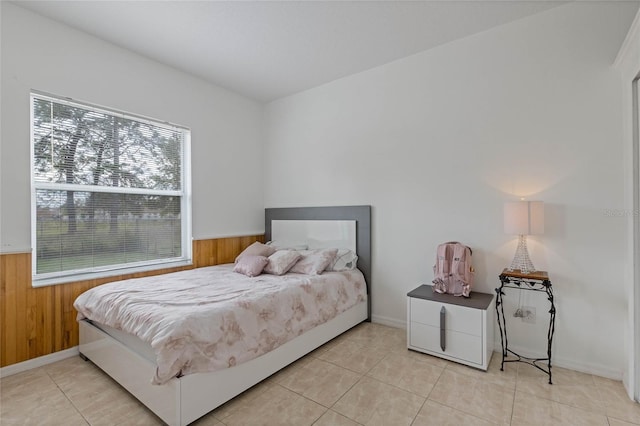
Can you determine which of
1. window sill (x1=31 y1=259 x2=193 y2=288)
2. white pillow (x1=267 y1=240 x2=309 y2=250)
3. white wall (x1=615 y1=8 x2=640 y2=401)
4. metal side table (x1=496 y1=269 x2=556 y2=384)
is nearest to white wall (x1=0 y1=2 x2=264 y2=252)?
window sill (x1=31 y1=259 x2=193 y2=288)

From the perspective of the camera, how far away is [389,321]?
10.8 feet

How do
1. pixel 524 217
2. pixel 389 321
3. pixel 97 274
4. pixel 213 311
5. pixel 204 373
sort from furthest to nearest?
1. pixel 389 321
2. pixel 97 274
3. pixel 524 217
4. pixel 213 311
5. pixel 204 373

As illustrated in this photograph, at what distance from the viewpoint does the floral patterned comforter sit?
1713 millimetres

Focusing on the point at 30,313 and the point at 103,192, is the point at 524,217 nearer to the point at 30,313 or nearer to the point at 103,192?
the point at 103,192

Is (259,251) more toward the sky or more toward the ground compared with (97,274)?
more toward the sky

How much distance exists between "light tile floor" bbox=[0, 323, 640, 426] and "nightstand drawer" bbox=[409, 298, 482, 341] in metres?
0.30

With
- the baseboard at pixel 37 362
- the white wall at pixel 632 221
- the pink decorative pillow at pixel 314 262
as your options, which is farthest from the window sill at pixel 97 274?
the white wall at pixel 632 221

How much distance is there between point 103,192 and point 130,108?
897 mm

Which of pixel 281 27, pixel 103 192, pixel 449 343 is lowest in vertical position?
pixel 449 343

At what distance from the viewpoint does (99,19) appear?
101 inches

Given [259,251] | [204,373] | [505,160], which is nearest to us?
[204,373]

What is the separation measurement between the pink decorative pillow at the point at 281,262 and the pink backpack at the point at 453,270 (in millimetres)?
1413

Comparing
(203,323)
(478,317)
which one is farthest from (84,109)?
(478,317)

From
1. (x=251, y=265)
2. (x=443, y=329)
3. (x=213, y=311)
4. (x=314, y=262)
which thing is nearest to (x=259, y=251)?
(x=251, y=265)
